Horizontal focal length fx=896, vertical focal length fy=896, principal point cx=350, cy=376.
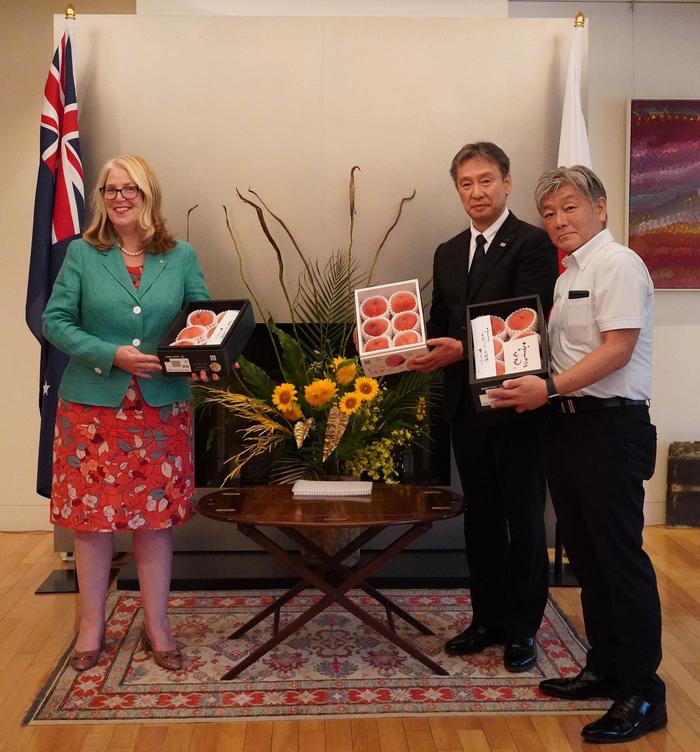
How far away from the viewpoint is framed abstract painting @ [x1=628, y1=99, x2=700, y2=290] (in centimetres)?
493

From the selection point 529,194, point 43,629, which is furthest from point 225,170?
point 43,629

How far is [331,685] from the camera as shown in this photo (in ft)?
9.57

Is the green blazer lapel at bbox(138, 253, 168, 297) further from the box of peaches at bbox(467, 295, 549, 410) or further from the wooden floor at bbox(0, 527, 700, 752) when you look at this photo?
the wooden floor at bbox(0, 527, 700, 752)

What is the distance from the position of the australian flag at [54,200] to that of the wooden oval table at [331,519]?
1.12 metres

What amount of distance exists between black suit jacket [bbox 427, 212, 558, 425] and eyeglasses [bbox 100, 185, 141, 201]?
1.09m

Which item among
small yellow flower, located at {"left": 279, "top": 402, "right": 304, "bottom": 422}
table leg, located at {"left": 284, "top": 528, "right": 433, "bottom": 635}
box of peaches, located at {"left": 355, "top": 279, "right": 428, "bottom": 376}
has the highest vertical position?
box of peaches, located at {"left": 355, "top": 279, "right": 428, "bottom": 376}

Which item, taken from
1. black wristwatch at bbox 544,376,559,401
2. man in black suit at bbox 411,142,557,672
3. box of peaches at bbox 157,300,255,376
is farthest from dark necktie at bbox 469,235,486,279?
box of peaches at bbox 157,300,255,376

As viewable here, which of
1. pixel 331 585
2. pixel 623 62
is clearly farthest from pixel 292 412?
pixel 623 62

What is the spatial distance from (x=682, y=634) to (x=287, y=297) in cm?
210

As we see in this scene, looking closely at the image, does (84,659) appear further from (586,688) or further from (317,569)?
(586,688)

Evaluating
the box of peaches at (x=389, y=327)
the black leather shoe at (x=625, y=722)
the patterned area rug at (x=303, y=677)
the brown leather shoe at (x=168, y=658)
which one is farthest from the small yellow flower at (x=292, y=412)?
the black leather shoe at (x=625, y=722)

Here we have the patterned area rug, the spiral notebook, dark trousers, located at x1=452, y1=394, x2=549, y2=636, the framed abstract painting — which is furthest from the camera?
the framed abstract painting

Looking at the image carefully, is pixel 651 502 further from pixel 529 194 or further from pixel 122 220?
pixel 122 220

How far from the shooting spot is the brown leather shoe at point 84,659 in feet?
9.97
